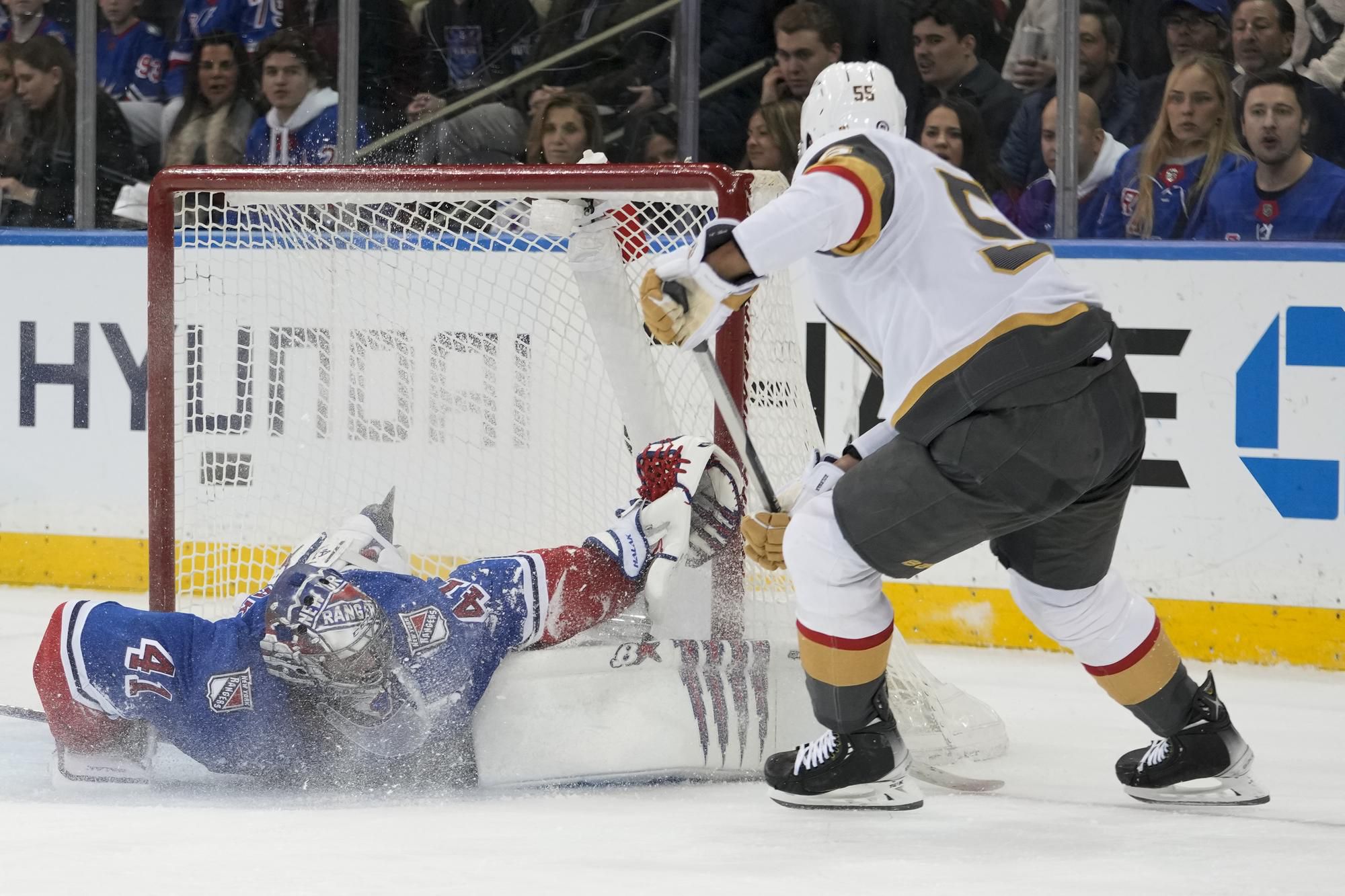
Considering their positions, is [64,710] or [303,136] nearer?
[64,710]

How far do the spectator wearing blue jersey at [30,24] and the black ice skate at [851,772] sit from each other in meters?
3.26

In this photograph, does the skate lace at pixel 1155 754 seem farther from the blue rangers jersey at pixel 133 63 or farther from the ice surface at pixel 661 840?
the blue rangers jersey at pixel 133 63

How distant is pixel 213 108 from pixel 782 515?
2.89 m

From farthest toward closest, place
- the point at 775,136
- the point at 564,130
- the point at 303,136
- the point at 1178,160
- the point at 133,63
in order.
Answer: the point at 133,63 → the point at 303,136 → the point at 564,130 → the point at 775,136 → the point at 1178,160

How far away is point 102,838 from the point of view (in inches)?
77.4

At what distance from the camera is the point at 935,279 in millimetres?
1953

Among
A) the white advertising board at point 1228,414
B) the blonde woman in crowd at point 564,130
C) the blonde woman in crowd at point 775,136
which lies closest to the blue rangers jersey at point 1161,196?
the white advertising board at point 1228,414

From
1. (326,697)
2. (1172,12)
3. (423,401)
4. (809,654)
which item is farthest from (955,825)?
(1172,12)

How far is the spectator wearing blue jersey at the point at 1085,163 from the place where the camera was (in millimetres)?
3604

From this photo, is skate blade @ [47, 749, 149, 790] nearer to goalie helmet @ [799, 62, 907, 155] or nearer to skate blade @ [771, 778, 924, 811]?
skate blade @ [771, 778, 924, 811]

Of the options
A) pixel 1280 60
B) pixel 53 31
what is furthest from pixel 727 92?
pixel 53 31

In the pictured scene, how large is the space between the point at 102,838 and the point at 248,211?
1317 millimetres

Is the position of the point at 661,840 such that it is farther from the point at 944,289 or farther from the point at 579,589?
the point at 944,289

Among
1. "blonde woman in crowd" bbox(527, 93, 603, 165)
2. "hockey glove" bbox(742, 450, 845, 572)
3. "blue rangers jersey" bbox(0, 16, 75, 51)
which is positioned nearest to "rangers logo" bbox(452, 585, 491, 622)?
"hockey glove" bbox(742, 450, 845, 572)
